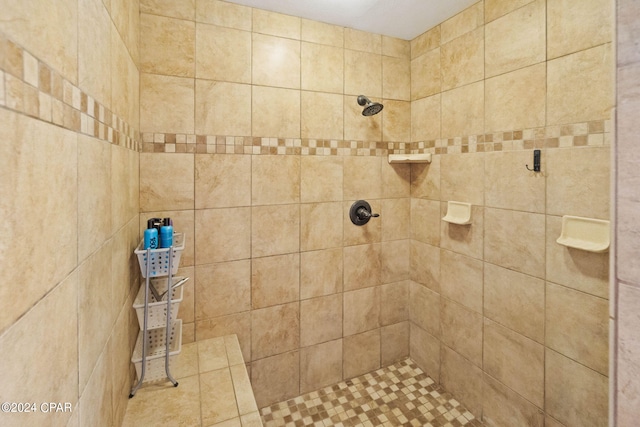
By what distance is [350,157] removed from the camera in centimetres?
212

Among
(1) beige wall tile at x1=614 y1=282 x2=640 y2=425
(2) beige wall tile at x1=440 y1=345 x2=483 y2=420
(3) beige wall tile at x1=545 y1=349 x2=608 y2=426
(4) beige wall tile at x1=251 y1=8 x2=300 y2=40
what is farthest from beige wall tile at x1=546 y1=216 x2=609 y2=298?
(4) beige wall tile at x1=251 y1=8 x2=300 y2=40

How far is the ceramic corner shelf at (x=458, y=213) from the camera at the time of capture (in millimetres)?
1859

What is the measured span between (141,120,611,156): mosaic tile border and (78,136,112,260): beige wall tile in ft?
2.17

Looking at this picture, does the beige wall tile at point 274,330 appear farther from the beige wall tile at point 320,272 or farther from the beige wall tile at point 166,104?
the beige wall tile at point 166,104

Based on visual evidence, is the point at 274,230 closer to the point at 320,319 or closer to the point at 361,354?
the point at 320,319

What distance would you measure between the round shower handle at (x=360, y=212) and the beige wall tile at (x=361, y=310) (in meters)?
0.51

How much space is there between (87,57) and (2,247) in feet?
2.04

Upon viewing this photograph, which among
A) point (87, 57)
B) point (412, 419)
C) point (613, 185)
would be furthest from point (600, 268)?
point (87, 57)

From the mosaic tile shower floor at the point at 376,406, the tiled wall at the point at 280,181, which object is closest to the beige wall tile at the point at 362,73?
the tiled wall at the point at 280,181

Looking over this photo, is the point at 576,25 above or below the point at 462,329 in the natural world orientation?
above

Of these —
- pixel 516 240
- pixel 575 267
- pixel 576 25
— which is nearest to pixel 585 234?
pixel 575 267

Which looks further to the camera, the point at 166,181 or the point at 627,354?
the point at 166,181

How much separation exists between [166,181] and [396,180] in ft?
5.08

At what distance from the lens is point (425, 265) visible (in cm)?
223
